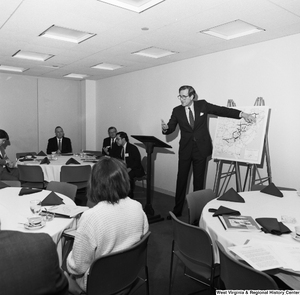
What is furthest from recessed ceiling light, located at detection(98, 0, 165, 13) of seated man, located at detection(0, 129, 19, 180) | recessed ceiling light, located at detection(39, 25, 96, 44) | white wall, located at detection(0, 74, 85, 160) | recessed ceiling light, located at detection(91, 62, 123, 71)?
white wall, located at detection(0, 74, 85, 160)

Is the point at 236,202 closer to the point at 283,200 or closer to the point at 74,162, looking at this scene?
the point at 283,200

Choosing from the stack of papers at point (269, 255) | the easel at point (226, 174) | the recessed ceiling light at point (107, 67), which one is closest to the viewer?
the stack of papers at point (269, 255)

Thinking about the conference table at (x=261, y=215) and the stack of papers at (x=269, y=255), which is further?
the conference table at (x=261, y=215)

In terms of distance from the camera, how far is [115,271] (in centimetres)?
176

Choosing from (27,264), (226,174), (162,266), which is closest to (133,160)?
(226,174)

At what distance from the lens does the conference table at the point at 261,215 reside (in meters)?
1.89

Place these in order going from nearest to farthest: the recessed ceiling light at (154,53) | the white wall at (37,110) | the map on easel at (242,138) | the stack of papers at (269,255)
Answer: the stack of papers at (269,255), the map on easel at (242,138), the recessed ceiling light at (154,53), the white wall at (37,110)

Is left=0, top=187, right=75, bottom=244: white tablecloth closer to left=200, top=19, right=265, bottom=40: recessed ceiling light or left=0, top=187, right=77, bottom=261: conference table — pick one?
left=0, top=187, right=77, bottom=261: conference table

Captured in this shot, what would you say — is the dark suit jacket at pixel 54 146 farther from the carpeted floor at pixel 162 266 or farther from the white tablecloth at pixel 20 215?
the white tablecloth at pixel 20 215

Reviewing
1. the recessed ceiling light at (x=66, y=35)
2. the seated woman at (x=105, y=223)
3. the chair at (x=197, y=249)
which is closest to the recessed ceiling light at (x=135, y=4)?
the recessed ceiling light at (x=66, y=35)

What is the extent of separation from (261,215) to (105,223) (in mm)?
1372

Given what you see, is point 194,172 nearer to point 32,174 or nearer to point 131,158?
point 131,158

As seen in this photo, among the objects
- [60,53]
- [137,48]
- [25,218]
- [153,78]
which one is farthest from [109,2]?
[153,78]

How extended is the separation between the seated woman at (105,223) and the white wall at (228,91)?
3.27 meters
